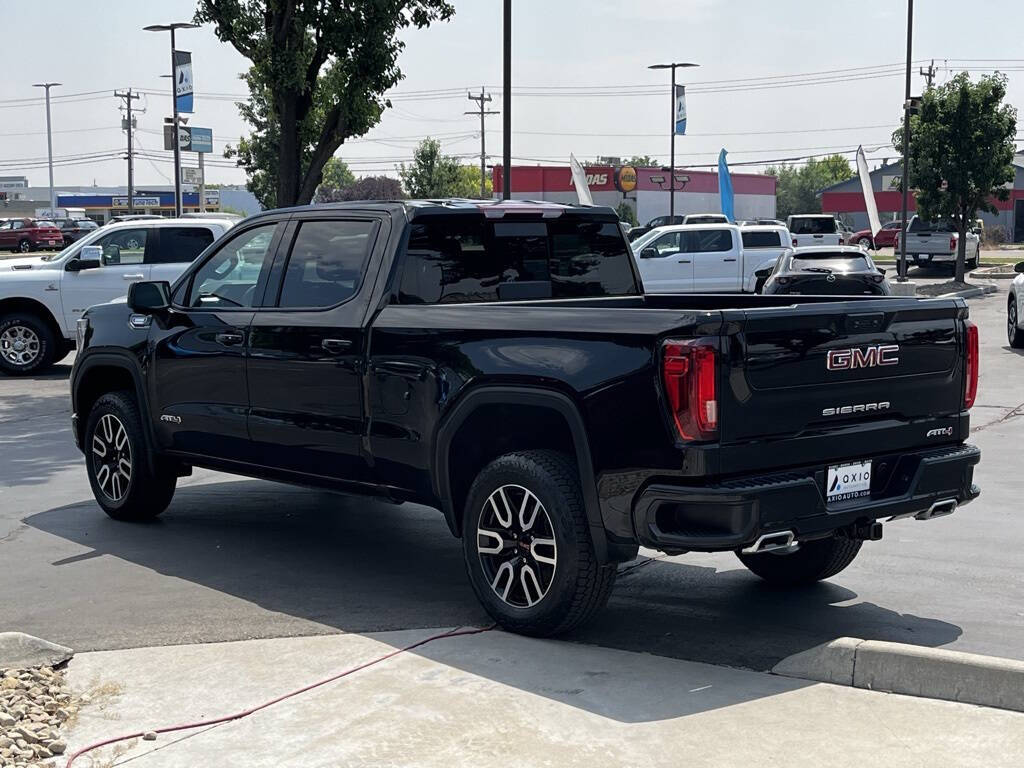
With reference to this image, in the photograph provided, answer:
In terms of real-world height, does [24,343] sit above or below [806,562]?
above

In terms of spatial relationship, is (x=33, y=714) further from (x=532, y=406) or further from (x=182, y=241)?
(x=182, y=241)

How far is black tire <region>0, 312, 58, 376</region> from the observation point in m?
17.9

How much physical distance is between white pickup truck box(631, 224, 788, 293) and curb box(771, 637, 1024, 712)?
24661 mm

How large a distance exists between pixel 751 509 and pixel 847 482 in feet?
Answer: 2.20

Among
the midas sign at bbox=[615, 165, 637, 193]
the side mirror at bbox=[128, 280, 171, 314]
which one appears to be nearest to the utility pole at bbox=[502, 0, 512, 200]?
the side mirror at bbox=[128, 280, 171, 314]

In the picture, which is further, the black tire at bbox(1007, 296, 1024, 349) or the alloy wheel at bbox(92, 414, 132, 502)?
the black tire at bbox(1007, 296, 1024, 349)

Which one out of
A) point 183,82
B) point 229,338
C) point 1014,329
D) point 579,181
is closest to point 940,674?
point 229,338

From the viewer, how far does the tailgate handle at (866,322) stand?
5.66 metres

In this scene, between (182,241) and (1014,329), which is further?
(1014,329)

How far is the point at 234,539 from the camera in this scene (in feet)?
26.9

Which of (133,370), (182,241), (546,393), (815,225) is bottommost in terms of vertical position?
(133,370)

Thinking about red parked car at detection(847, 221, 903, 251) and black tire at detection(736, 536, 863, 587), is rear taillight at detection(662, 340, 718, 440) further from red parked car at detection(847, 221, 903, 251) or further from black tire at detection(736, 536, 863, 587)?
red parked car at detection(847, 221, 903, 251)

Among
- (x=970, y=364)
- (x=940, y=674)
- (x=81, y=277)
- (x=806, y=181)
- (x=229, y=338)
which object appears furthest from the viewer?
(x=806, y=181)

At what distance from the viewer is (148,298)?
26.2 ft
